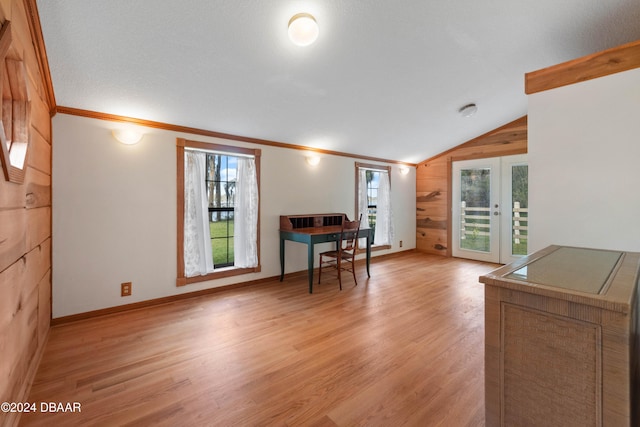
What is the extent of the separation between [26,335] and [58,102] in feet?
6.55

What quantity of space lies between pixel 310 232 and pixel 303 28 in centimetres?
235

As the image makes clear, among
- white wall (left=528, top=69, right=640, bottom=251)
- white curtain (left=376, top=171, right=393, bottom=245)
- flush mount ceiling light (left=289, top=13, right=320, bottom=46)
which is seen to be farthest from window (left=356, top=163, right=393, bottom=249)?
flush mount ceiling light (left=289, top=13, right=320, bottom=46)

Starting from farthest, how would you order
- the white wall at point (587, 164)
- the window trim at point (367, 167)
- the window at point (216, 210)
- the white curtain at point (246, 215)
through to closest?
the window trim at point (367, 167), the white curtain at point (246, 215), the window at point (216, 210), the white wall at point (587, 164)

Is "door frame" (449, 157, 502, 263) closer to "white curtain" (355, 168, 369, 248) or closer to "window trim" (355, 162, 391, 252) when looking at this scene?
"window trim" (355, 162, 391, 252)

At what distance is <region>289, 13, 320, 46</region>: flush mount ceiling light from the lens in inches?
79.0

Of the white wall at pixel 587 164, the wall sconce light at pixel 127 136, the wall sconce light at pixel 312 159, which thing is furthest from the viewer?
the wall sconce light at pixel 312 159

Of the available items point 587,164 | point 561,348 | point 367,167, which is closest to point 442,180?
point 367,167

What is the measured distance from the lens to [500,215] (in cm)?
511

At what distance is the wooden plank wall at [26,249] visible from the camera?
132 centimetres

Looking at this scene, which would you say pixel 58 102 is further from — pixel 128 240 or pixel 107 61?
pixel 128 240

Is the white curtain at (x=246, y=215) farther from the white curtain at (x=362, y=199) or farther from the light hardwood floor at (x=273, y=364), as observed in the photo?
the white curtain at (x=362, y=199)

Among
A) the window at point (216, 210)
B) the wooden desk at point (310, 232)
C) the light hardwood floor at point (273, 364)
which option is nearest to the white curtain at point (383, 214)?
the wooden desk at point (310, 232)

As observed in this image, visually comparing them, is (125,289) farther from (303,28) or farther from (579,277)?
(579,277)

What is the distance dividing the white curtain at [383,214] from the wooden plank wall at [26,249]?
4655 millimetres
